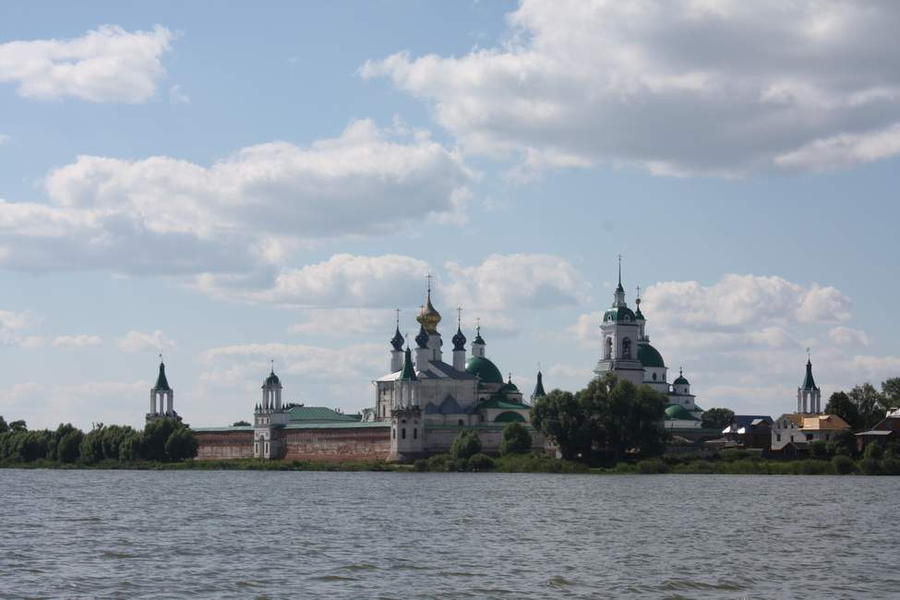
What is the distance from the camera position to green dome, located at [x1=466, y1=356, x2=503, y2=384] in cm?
11800

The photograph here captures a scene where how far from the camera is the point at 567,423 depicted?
294ft

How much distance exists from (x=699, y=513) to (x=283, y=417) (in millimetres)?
74425

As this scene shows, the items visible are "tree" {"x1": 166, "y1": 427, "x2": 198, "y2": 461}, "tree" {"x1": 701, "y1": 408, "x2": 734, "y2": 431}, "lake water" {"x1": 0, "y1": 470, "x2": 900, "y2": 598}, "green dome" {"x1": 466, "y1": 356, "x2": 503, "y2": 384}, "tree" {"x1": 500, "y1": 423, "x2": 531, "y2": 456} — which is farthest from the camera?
"tree" {"x1": 701, "y1": 408, "x2": 734, "y2": 431}

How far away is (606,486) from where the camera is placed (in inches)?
2709

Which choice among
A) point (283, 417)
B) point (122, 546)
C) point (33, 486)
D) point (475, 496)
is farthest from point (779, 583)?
point (283, 417)

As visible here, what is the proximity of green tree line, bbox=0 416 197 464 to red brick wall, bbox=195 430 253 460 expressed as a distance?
773 centimetres

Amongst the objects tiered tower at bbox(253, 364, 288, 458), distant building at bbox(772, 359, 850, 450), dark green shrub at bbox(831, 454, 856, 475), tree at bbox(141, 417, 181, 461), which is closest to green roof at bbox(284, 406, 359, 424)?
tiered tower at bbox(253, 364, 288, 458)

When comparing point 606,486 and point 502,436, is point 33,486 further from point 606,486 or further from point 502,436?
point 502,436

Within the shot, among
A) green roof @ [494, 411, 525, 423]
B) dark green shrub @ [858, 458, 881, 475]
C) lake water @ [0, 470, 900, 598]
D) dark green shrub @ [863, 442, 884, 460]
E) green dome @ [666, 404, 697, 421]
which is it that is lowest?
lake water @ [0, 470, 900, 598]

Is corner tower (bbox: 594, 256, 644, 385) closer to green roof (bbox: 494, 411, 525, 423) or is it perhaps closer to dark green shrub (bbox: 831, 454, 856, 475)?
green roof (bbox: 494, 411, 525, 423)

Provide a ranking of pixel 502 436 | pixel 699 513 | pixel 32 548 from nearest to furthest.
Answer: pixel 32 548, pixel 699 513, pixel 502 436

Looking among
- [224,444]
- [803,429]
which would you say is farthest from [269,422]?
[803,429]

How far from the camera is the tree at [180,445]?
359 ft

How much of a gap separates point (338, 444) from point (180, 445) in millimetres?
11616
